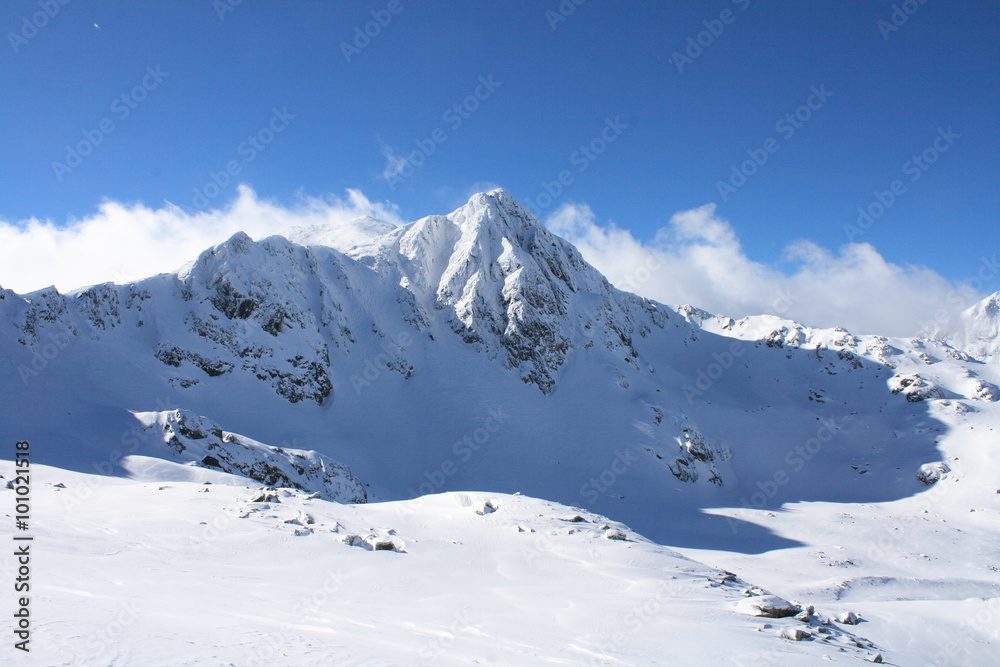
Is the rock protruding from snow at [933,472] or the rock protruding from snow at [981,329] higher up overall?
the rock protruding from snow at [981,329]

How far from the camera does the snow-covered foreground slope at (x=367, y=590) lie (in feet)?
23.3

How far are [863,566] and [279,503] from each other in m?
33.0

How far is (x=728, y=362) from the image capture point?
83.4 metres

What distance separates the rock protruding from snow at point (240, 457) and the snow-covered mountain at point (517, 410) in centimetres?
14

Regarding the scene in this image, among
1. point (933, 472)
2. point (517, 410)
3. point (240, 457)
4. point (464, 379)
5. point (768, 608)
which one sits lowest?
point (768, 608)

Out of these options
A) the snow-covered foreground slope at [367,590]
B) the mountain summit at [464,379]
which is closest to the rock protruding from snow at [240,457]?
the mountain summit at [464,379]

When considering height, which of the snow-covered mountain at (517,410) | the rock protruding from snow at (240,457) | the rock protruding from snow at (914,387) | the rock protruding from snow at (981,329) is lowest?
the rock protruding from snow at (240,457)

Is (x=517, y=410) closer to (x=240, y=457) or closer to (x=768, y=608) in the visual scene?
(x=240, y=457)

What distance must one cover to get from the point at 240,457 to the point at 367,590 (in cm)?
2403

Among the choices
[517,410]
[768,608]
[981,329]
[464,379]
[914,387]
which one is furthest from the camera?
[981,329]

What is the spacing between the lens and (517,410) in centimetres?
5722

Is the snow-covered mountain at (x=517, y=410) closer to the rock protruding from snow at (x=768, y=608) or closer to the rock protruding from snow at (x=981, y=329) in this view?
the rock protruding from snow at (x=768, y=608)

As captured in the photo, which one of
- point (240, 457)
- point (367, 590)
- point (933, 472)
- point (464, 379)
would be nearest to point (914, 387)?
point (933, 472)

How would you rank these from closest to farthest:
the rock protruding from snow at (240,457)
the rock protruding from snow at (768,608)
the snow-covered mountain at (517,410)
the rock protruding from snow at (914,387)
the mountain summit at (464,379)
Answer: the rock protruding from snow at (768,608) → the snow-covered mountain at (517,410) → the rock protruding from snow at (240,457) → the mountain summit at (464,379) → the rock protruding from snow at (914,387)
